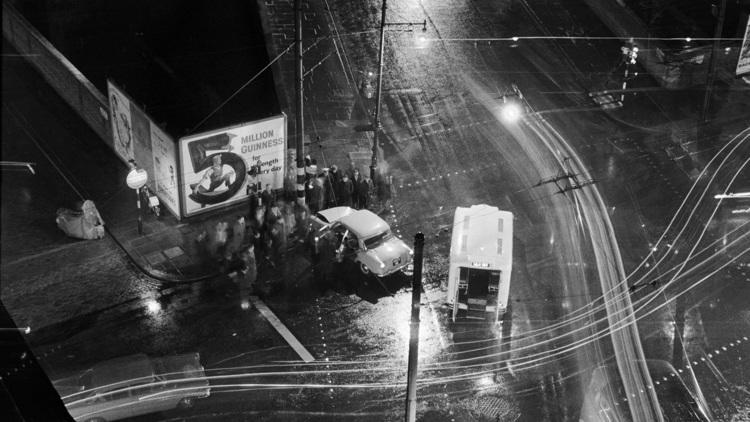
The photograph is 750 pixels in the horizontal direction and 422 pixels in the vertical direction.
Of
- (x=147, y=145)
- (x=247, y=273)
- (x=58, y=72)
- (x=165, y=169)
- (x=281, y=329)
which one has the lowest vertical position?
(x=281, y=329)

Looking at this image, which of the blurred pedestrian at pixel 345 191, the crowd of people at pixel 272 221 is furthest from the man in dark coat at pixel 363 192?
the blurred pedestrian at pixel 345 191

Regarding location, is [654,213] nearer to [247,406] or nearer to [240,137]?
[240,137]

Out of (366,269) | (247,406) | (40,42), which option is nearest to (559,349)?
(366,269)

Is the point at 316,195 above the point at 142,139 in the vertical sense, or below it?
below

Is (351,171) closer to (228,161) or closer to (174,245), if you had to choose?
(228,161)

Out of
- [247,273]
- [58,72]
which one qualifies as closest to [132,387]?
[247,273]

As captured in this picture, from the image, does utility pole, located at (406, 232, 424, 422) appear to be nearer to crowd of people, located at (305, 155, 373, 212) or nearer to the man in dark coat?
crowd of people, located at (305, 155, 373, 212)

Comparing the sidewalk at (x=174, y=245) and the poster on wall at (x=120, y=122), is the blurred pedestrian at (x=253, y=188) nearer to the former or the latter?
the sidewalk at (x=174, y=245)
